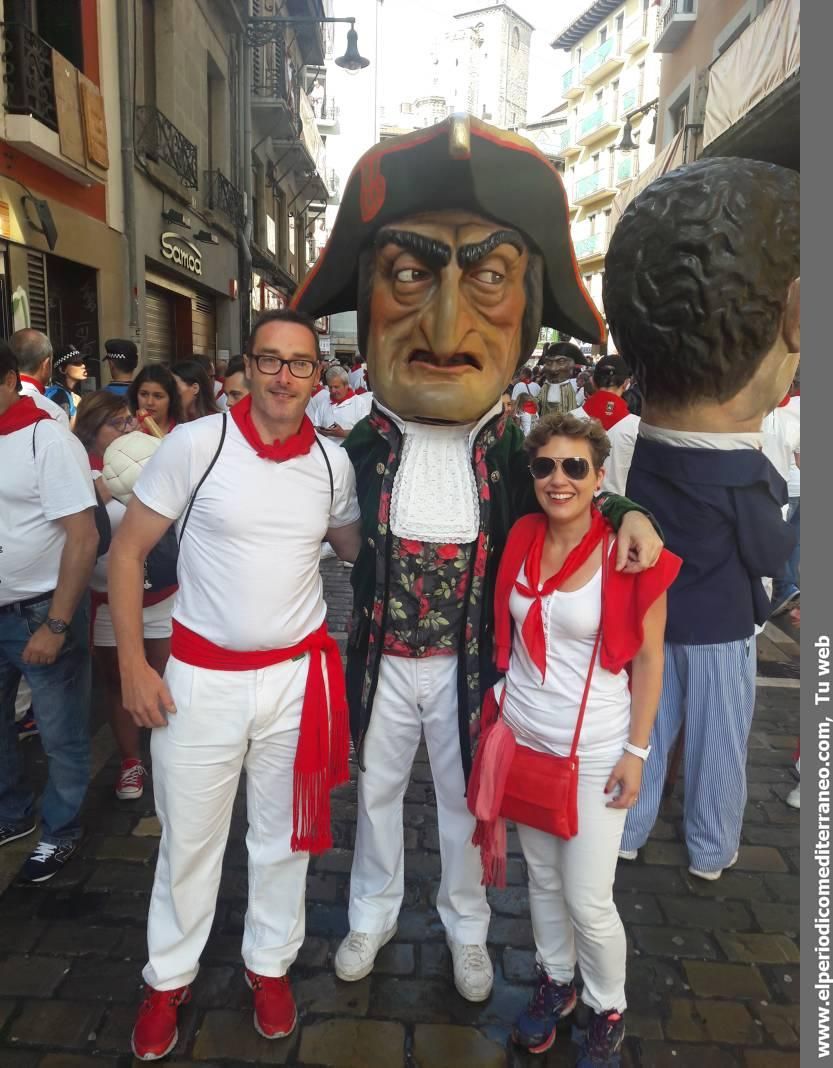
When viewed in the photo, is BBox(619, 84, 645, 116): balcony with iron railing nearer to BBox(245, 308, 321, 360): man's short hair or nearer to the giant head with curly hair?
the giant head with curly hair

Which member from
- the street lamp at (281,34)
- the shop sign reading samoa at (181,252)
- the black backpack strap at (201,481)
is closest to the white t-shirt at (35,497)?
the black backpack strap at (201,481)

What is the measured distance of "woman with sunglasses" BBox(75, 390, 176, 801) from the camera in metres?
3.05

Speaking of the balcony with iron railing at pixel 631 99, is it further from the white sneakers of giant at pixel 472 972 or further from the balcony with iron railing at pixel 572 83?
the white sneakers of giant at pixel 472 972

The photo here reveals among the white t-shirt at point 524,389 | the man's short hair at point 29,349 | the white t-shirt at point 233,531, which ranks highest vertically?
the white t-shirt at point 524,389

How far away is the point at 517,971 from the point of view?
232 cm

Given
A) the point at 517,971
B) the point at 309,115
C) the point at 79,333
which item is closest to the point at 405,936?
the point at 517,971

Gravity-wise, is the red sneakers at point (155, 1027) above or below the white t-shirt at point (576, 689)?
below

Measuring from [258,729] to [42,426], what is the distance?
1.26 meters

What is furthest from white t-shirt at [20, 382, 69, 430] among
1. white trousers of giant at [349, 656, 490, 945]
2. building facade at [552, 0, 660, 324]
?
building facade at [552, 0, 660, 324]

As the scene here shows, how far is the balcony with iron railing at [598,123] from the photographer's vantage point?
104 feet

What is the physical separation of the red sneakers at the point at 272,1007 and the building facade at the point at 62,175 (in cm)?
640

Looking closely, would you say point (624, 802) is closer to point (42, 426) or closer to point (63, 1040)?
point (63, 1040)

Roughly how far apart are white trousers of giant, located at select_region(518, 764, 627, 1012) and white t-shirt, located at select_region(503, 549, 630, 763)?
0.07 m

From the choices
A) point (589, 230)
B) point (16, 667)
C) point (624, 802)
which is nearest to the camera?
point (624, 802)
